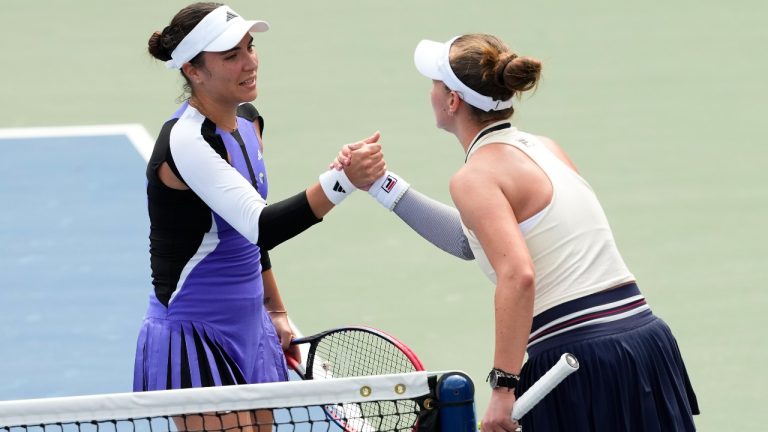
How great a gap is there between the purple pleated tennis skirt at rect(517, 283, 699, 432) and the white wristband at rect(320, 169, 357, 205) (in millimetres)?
672

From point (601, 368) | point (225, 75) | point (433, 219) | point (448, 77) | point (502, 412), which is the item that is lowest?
point (502, 412)

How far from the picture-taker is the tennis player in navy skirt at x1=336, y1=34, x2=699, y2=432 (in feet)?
12.4

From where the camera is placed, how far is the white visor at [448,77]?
389 cm

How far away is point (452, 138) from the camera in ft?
31.3

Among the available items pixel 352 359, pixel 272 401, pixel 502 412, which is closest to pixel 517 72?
pixel 502 412

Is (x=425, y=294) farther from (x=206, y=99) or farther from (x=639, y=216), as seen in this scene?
(x=206, y=99)

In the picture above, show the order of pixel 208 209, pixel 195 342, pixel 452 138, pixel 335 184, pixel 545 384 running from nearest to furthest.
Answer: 1. pixel 545 384
2. pixel 335 184
3. pixel 208 209
4. pixel 195 342
5. pixel 452 138

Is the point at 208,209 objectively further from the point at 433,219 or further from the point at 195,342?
the point at 433,219

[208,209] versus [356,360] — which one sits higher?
[208,209]

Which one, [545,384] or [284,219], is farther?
[284,219]

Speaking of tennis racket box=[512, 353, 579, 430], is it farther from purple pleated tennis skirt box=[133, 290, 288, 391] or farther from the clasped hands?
purple pleated tennis skirt box=[133, 290, 288, 391]

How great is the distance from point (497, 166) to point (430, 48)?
47 centimetres

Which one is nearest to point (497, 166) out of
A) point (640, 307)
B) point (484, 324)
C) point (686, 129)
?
point (640, 307)

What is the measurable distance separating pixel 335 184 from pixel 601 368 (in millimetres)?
921
